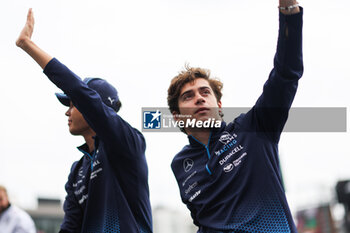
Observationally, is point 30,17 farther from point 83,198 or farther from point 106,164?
point 83,198

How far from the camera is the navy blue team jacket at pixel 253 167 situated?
2770 millimetres

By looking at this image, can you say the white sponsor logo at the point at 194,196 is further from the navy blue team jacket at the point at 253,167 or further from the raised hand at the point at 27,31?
the raised hand at the point at 27,31

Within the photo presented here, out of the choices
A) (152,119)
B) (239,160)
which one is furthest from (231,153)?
(152,119)

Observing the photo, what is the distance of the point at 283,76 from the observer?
278cm

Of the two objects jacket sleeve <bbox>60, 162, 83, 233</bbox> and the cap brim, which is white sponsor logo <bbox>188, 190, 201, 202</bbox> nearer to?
jacket sleeve <bbox>60, 162, 83, 233</bbox>

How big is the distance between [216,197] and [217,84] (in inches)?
54.6

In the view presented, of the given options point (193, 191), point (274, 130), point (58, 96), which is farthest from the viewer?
point (58, 96)

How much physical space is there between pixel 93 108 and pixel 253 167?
1236 millimetres

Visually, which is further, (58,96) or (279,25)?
(58,96)

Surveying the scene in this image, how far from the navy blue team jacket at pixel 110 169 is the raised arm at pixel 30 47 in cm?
6

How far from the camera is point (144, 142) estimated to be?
3.69 m

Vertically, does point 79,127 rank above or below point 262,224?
above

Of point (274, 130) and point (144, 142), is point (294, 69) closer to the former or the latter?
point (274, 130)

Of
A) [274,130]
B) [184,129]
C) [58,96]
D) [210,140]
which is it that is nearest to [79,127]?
[58,96]
